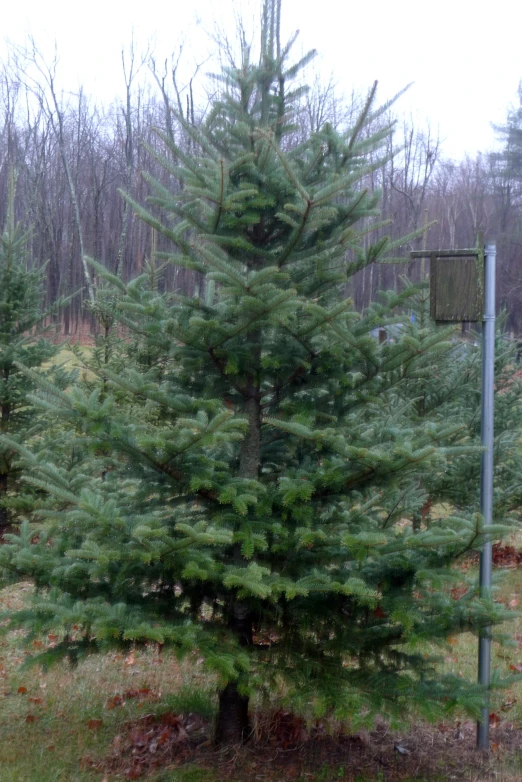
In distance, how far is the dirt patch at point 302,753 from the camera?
15.5ft

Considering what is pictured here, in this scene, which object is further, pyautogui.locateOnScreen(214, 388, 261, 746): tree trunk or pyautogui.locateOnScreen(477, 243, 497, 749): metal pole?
pyautogui.locateOnScreen(477, 243, 497, 749): metal pole

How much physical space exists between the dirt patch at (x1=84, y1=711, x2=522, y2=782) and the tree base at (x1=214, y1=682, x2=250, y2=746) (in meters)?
0.07

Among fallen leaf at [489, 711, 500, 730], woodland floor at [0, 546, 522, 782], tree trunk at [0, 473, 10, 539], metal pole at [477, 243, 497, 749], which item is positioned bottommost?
fallen leaf at [489, 711, 500, 730]

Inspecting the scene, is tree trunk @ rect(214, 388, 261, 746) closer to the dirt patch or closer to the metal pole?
the dirt patch

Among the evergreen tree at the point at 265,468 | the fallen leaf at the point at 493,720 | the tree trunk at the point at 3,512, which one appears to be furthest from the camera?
the tree trunk at the point at 3,512

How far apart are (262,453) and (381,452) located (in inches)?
43.5

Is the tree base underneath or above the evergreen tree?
underneath

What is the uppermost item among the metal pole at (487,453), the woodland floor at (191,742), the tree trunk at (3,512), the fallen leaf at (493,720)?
the metal pole at (487,453)

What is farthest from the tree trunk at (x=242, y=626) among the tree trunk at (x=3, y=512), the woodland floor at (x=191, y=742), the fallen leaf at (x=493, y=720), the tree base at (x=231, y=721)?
the tree trunk at (x=3, y=512)

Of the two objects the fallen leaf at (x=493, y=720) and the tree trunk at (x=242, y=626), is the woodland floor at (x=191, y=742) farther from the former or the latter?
the tree trunk at (x=242, y=626)

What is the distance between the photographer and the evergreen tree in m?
4.04

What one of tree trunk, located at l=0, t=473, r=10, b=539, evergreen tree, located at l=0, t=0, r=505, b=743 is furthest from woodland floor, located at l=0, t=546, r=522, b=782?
tree trunk, located at l=0, t=473, r=10, b=539

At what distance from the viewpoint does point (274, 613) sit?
4625mm

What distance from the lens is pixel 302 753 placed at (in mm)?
4938
